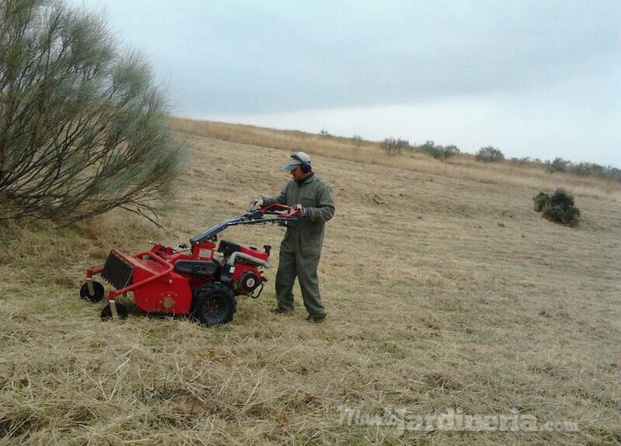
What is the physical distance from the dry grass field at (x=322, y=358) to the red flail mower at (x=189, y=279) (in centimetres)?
19

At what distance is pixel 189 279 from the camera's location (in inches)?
204

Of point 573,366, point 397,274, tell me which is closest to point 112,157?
point 397,274

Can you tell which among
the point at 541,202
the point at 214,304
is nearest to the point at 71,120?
the point at 214,304

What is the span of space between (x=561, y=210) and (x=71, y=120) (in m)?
21.0

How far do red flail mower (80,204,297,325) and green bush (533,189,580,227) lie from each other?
A: 2022 cm

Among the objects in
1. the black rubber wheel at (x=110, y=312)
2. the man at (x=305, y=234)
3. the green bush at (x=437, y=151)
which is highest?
the green bush at (x=437, y=151)

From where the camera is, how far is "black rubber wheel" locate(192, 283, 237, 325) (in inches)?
196

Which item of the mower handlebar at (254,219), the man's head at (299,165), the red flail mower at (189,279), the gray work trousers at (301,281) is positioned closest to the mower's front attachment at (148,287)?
the red flail mower at (189,279)

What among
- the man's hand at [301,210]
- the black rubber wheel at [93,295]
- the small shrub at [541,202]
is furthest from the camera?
the small shrub at [541,202]

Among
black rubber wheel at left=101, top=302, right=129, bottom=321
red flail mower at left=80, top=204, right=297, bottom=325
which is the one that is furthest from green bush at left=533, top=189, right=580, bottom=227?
black rubber wheel at left=101, top=302, right=129, bottom=321

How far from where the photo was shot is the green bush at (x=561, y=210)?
2252 centimetres

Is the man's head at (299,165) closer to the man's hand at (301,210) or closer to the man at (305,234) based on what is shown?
the man at (305,234)

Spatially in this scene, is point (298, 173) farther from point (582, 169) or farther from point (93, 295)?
point (582, 169)

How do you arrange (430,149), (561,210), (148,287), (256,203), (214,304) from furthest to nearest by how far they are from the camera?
(430,149), (561,210), (256,203), (214,304), (148,287)
